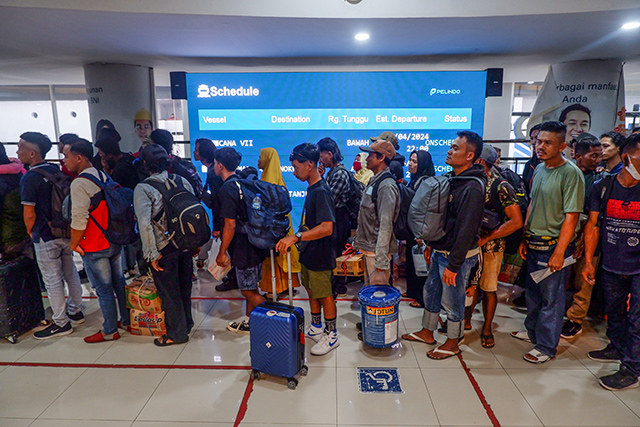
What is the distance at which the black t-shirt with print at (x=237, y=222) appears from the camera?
288cm

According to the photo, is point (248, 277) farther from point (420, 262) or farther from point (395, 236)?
point (420, 262)

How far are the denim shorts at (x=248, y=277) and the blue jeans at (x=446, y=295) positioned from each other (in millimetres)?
1429

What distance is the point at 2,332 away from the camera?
3250 millimetres

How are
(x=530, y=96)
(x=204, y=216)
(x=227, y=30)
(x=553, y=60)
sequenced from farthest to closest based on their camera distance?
(x=530, y=96)
(x=553, y=60)
(x=227, y=30)
(x=204, y=216)

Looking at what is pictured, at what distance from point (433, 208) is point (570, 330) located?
6.01 feet

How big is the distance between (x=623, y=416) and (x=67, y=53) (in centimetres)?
697

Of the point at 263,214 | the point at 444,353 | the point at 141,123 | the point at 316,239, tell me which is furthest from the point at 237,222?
the point at 141,123

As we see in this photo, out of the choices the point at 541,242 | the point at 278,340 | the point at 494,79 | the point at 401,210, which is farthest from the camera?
the point at 494,79

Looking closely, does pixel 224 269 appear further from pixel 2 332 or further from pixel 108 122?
pixel 108 122

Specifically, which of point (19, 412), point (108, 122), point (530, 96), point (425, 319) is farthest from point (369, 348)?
point (530, 96)

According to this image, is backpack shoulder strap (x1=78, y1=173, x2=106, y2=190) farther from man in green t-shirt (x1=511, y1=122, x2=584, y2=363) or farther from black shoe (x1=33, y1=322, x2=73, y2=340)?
man in green t-shirt (x1=511, y1=122, x2=584, y2=363)

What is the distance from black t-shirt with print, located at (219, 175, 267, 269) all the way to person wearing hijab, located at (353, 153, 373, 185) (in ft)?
→ 5.77

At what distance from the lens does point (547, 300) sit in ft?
9.27

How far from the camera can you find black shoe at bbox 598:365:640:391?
256 centimetres
